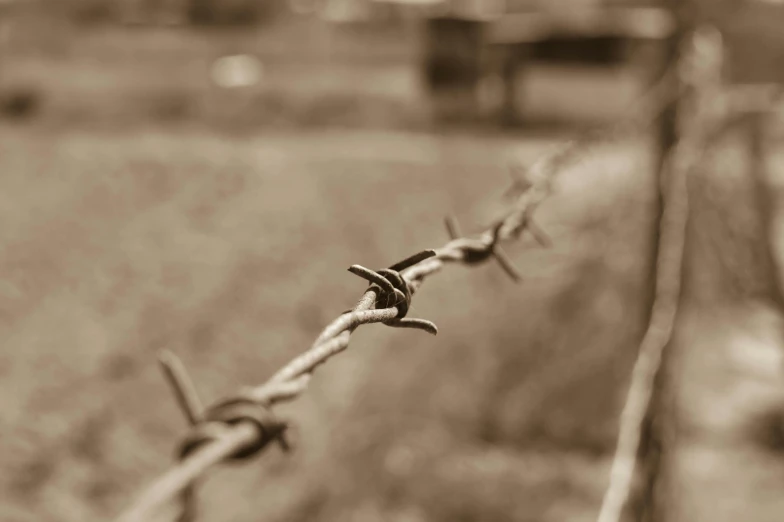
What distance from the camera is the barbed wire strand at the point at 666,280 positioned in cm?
163

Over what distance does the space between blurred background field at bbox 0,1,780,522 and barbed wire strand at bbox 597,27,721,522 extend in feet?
0.66

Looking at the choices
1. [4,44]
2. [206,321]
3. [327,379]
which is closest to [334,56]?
[4,44]

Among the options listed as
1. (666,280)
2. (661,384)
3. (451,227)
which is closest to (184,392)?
(451,227)

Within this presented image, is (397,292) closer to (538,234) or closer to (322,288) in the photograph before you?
(538,234)

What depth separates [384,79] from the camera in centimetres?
1358

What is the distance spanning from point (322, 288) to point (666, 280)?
15.7ft

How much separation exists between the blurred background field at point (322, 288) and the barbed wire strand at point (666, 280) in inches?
7.9

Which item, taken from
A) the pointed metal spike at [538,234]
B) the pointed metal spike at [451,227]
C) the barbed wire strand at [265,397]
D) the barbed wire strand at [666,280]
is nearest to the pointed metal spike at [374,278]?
the barbed wire strand at [265,397]

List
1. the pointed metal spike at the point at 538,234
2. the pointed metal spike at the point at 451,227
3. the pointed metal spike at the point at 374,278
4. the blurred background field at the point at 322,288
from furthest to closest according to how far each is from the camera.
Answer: the blurred background field at the point at 322,288 → the pointed metal spike at the point at 538,234 → the pointed metal spike at the point at 451,227 → the pointed metal spike at the point at 374,278

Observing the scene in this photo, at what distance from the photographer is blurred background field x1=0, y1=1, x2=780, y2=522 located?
153 inches

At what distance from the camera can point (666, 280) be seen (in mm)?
2209

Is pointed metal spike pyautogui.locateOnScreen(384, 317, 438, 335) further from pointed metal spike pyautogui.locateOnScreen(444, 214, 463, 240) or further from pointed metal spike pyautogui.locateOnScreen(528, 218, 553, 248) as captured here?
pointed metal spike pyautogui.locateOnScreen(528, 218, 553, 248)

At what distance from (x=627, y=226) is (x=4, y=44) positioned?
13428 millimetres

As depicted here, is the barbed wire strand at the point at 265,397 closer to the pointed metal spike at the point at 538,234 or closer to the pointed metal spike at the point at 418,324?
the pointed metal spike at the point at 418,324
